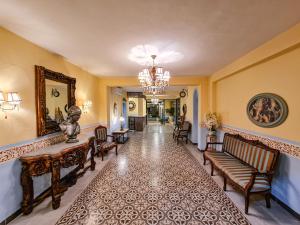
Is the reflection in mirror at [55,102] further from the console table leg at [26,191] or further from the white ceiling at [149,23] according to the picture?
the console table leg at [26,191]

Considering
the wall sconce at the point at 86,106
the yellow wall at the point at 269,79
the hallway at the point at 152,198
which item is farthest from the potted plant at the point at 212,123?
the wall sconce at the point at 86,106

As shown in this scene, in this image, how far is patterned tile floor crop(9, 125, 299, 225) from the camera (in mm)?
2094

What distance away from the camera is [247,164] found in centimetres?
290

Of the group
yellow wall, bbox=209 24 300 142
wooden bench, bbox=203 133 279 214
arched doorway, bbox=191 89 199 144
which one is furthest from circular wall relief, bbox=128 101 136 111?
wooden bench, bbox=203 133 279 214

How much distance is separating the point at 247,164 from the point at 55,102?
3.96m

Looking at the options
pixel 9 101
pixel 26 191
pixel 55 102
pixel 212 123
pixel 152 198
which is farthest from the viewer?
pixel 212 123

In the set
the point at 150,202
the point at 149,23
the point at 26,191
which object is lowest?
the point at 150,202

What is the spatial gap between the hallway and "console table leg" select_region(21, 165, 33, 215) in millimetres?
562

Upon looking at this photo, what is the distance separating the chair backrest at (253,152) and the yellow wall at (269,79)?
298mm

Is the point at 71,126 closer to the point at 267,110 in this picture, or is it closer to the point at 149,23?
the point at 149,23

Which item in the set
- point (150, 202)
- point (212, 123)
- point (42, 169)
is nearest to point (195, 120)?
point (212, 123)

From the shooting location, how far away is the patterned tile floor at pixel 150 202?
6.87 ft

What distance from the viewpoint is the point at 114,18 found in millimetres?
1840

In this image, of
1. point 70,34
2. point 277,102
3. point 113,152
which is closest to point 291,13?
point 277,102
